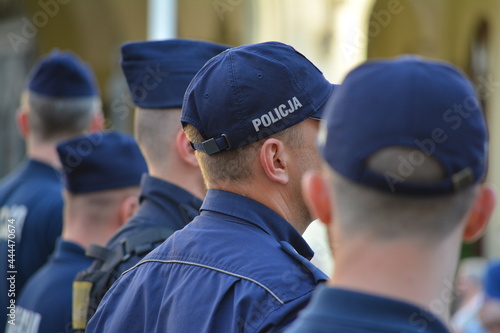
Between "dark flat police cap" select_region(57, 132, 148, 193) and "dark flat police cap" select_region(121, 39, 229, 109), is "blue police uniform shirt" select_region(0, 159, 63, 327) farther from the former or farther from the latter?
"dark flat police cap" select_region(121, 39, 229, 109)

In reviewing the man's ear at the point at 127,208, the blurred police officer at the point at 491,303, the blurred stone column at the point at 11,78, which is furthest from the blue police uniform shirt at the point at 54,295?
the blurred stone column at the point at 11,78

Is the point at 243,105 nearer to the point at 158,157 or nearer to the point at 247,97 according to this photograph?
the point at 247,97

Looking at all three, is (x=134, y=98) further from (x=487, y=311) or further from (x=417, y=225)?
(x=487, y=311)

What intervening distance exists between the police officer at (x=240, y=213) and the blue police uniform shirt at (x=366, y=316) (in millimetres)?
489

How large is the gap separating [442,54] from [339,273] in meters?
8.91

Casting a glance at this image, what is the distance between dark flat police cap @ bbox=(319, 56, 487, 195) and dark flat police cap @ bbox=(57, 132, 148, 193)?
7.10 ft

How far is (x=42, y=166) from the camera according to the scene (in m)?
4.30

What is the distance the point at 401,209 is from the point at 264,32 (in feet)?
28.4

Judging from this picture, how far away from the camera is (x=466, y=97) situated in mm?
1363

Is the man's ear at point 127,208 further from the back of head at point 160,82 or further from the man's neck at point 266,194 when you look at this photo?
the man's neck at point 266,194

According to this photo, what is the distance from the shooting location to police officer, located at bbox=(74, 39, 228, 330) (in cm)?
262

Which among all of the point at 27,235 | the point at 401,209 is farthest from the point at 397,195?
the point at 27,235

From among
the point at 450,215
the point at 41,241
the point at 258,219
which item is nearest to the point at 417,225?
the point at 450,215

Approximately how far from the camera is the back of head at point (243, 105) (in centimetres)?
201
